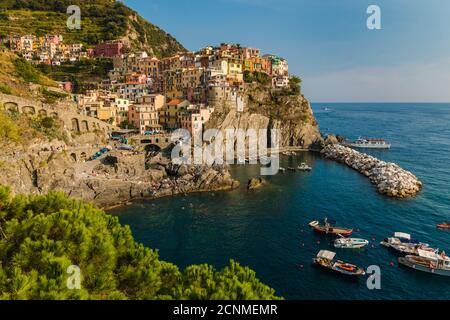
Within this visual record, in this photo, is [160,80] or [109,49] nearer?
[160,80]

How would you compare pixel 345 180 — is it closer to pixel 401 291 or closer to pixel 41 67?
pixel 401 291

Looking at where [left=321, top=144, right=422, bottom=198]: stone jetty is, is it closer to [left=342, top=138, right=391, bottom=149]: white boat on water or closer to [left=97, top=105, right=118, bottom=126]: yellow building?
[left=342, top=138, right=391, bottom=149]: white boat on water

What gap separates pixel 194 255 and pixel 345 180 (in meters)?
39.8

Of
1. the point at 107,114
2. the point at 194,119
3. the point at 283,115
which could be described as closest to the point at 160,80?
the point at 107,114

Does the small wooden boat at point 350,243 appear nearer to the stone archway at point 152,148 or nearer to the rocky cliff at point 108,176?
the rocky cliff at point 108,176

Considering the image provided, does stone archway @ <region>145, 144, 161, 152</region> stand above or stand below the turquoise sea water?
above

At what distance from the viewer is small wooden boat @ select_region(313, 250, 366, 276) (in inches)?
1171

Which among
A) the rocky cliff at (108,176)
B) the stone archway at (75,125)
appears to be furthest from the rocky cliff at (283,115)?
the stone archway at (75,125)

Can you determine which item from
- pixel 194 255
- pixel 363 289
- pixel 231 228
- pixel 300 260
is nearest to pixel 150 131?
pixel 231 228

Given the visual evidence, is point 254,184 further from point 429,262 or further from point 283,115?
point 283,115

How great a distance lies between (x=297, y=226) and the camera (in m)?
40.2

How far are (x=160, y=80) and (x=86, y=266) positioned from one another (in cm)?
8026

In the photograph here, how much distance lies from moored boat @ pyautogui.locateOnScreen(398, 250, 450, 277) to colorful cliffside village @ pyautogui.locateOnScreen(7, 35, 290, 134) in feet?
166

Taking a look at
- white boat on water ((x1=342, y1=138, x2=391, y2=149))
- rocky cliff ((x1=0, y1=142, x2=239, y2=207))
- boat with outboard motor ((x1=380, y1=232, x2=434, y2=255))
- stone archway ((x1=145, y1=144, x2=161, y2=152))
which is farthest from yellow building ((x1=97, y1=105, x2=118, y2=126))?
white boat on water ((x1=342, y1=138, x2=391, y2=149))
